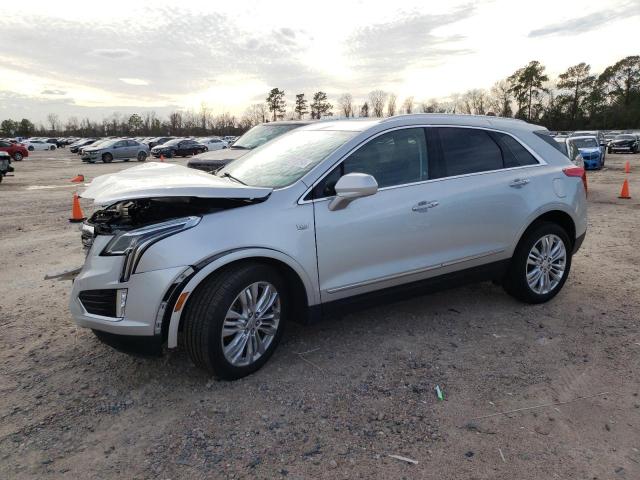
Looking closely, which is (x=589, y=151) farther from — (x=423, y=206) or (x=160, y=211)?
(x=160, y=211)

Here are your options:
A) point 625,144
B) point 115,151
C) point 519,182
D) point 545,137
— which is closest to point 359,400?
point 519,182

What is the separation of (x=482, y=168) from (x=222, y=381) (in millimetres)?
2869

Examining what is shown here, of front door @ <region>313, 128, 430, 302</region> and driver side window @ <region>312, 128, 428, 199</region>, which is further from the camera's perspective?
driver side window @ <region>312, 128, 428, 199</region>

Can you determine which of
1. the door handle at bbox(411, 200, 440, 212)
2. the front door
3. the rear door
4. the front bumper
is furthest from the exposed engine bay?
the rear door

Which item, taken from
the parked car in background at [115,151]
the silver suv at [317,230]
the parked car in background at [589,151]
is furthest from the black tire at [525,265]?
the parked car in background at [115,151]

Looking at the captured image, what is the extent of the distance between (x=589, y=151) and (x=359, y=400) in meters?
22.7

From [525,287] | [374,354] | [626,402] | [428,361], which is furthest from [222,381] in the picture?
[525,287]

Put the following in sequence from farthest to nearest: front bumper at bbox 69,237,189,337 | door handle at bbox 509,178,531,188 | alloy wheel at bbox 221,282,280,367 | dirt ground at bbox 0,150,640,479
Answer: door handle at bbox 509,178,531,188
alloy wheel at bbox 221,282,280,367
front bumper at bbox 69,237,189,337
dirt ground at bbox 0,150,640,479

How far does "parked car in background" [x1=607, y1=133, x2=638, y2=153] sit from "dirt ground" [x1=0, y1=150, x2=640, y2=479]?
39.7m

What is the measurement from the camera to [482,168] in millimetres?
4430

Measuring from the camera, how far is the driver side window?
3766mm

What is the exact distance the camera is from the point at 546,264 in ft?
15.9

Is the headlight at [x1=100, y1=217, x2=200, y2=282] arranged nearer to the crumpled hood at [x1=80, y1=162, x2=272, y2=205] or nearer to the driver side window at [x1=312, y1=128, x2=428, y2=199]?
the crumpled hood at [x1=80, y1=162, x2=272, y2=205]

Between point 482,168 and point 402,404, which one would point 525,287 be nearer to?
point 482,168
